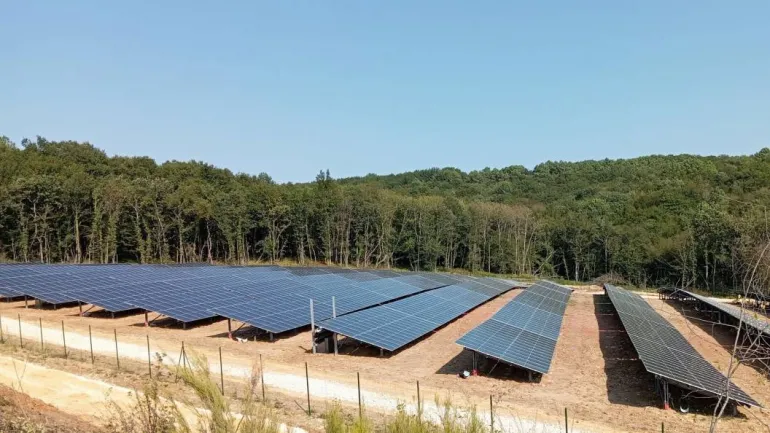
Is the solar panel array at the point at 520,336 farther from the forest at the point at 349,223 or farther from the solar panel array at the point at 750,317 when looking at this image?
the forest at the point at 349,223

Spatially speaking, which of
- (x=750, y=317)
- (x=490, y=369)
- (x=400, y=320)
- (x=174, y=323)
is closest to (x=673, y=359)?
(x=490, y=369)

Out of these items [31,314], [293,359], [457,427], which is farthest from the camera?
[31,314]

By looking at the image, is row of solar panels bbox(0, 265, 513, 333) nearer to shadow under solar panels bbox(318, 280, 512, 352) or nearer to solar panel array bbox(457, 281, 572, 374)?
shadow under solar panels bbox(318, 280, 512, 352)

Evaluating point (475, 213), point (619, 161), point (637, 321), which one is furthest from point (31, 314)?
point (619, 161)

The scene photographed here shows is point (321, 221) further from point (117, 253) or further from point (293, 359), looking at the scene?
point (293, 359)

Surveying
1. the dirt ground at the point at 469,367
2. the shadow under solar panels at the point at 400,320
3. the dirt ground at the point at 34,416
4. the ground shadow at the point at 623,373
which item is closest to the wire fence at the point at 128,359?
the dirt ground at the point at 469,367

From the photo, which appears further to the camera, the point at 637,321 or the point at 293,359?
the point at 637,321
